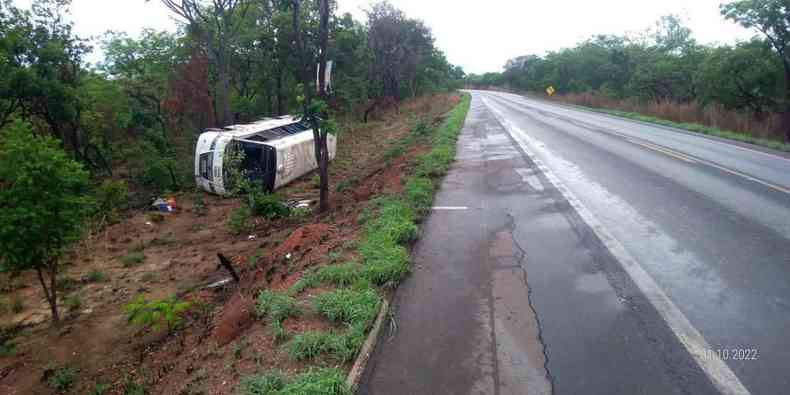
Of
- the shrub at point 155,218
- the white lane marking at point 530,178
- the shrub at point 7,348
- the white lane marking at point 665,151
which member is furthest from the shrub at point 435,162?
the shrub at point 7,348

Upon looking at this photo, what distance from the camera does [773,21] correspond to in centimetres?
2177

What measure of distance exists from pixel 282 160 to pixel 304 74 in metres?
5.85

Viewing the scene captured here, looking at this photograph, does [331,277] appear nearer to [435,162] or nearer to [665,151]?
[435,162]

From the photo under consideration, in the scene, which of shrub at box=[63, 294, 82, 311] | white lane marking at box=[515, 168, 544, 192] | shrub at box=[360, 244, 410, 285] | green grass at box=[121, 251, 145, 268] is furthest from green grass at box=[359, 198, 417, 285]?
green grass at box=[121, 251, 145, 268]

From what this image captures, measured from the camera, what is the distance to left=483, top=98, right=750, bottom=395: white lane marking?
3.81 metres

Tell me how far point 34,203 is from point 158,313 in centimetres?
306

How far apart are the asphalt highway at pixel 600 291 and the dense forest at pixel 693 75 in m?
16.0

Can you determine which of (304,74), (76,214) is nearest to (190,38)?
(304,74)

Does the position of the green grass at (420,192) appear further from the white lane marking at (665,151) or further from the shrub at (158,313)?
the white lane marking at (665,151)

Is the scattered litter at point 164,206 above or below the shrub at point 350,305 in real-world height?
below

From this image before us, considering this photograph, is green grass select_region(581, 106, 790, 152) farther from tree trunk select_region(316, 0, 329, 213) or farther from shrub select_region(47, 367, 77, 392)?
shrub select_region(47, 367, 77, 392)

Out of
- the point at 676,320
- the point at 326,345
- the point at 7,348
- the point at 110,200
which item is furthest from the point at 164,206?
the point at 676,320

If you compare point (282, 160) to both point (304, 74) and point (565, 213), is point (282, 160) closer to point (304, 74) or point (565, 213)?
point (304, 74)

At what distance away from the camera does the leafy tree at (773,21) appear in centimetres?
2141
